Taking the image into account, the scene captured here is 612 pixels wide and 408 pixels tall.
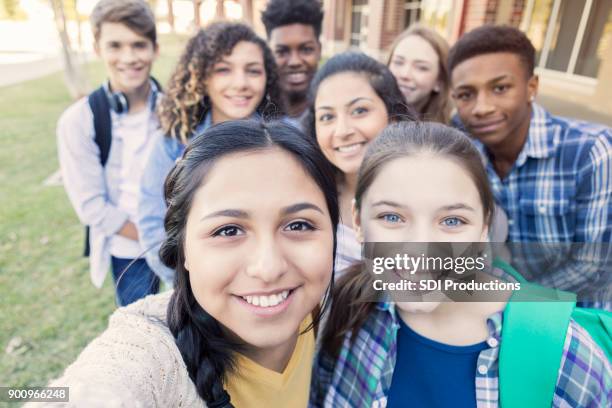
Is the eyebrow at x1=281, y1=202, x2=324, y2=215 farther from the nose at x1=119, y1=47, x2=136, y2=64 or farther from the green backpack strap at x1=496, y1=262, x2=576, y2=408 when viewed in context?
the nose at x1=119, y1=47, x2=136, y2=64

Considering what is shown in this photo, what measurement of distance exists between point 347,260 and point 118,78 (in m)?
1.75

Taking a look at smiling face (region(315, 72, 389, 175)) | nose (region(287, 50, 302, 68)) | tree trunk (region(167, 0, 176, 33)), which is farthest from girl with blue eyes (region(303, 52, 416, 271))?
tree trunk (region(167, 0, 176, 33))

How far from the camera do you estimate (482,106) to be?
2.16 metres

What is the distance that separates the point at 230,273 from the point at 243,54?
1.54 metres

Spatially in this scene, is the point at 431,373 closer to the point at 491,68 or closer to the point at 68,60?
the point at 491,68

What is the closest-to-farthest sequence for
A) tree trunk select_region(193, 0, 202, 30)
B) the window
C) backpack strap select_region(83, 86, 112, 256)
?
backpack strap select_region(83, 86, 112, 256) → tree trunk select_region(193, 0, 202, 30) → the window

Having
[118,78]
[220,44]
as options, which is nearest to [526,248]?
[220,44]

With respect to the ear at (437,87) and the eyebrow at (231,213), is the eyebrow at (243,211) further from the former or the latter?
the ear at (437,87)

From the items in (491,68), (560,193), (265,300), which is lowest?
(560,193)

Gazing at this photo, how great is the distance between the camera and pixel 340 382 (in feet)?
4.69

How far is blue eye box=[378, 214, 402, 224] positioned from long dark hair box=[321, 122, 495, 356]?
5.5 inches

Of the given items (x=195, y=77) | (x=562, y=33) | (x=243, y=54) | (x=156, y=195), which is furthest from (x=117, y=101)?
(x=562, y=33)

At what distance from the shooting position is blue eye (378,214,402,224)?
4.23 feet

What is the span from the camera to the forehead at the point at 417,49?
2.95m
